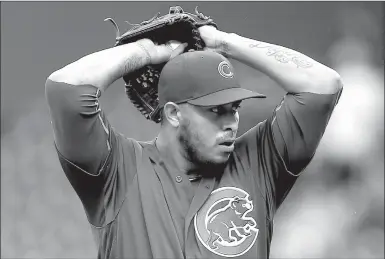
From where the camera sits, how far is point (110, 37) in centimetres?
521

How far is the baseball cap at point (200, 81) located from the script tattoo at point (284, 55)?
0.14 m

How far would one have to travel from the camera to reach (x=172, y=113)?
244cm

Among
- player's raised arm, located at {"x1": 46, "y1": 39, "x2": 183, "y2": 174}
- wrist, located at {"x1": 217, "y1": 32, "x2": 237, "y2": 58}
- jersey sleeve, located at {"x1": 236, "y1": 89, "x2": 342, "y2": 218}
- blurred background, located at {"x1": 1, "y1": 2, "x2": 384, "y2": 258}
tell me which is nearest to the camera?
player's raised arm, located at {"x1": 46, "y1": 39, "x2": 183, "y2": 174}

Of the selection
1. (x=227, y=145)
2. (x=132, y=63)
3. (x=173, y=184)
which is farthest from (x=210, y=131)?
(x=132, y=63)

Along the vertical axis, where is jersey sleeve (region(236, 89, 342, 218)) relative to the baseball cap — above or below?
below

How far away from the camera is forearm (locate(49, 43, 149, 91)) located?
2334 mm

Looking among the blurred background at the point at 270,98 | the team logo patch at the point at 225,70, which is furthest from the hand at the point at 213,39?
the blurred background at the point at 270,98

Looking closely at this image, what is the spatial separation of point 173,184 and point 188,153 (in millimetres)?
96

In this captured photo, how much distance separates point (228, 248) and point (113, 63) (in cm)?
60

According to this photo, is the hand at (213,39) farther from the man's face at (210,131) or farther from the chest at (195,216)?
the chest at (195,216)

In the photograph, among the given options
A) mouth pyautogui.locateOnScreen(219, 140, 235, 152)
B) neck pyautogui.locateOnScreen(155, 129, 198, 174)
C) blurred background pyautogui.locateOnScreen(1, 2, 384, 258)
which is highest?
mouth pyautogui.locateOnScreen(219, 140, 235, 152)

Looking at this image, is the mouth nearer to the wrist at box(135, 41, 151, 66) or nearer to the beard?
the beard

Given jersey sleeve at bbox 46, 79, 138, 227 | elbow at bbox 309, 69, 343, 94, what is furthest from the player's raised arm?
elbow at bbox 309, 69, 343, 94

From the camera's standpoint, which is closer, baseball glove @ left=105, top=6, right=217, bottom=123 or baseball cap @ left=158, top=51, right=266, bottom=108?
baseball cap @ left=158, top=51, right=266, bottom=108
